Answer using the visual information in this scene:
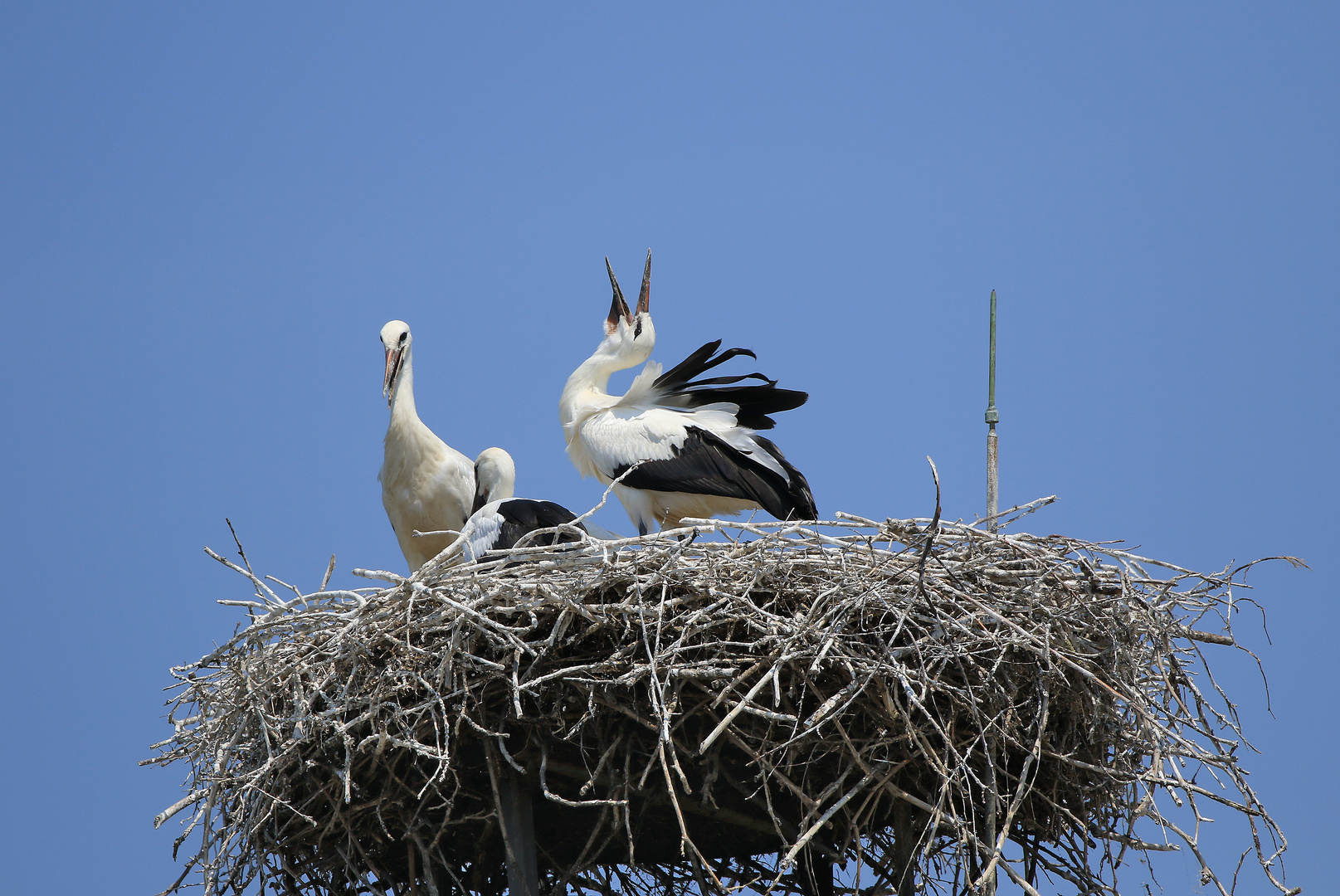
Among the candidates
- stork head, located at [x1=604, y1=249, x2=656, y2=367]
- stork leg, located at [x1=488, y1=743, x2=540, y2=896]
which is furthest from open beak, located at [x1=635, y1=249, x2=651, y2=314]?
stork leg, located at [x1=488, y1=743, x2=540, y2=896]

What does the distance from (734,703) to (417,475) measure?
11.5 feet

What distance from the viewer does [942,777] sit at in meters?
4.55

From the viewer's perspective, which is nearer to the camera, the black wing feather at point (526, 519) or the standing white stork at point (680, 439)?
the black wing feather at point (526, 519)

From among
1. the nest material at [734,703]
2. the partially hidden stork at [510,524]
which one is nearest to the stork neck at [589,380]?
the partially hidden stork at [510,524]

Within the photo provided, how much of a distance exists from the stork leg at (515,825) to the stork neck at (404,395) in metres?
3.06

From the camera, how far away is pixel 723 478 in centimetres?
712

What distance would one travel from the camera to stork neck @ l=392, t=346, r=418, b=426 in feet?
25.5

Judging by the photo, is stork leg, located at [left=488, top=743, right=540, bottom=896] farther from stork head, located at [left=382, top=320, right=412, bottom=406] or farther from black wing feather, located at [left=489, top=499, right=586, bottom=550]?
stork head, located at [left=382, top=320, right=412, bottom=406]

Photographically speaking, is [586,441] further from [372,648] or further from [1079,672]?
[1079,672]

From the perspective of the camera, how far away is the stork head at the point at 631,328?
8133 millimetres

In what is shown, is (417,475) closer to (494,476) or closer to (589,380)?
(494,476)

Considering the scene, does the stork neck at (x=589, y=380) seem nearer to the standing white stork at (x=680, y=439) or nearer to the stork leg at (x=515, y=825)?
the standing white stork at (x=680, y=439)

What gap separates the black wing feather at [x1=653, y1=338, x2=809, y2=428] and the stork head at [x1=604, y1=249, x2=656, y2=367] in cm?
47

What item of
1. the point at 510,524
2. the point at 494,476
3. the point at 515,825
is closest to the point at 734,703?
the point at 515,825
